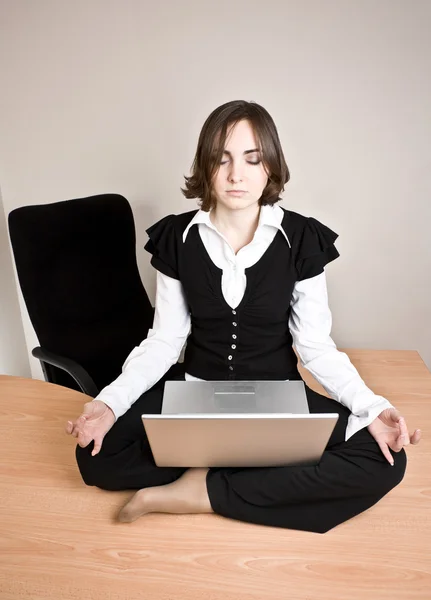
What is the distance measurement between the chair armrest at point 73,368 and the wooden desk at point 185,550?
375mm

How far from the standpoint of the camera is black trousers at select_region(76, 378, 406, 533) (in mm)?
1218

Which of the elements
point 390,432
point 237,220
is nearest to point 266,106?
point 237,220

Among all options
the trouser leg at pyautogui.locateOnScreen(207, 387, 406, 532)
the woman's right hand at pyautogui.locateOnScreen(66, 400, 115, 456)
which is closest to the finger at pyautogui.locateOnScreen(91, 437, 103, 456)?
the woman's right hand at pyautogui.locateOnScreen(66, 400, 115, 456)

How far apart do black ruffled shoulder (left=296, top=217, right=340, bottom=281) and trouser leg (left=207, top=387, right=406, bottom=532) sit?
21.6 inches

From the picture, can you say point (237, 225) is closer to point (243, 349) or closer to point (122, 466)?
point (243, 349)

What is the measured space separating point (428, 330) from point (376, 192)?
69 cm

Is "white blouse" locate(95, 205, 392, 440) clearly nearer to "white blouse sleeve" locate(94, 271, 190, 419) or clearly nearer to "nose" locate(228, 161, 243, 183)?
"white blouse sleeve" locate(94, 271, 190, 419)

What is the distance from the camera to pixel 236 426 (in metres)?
1.10

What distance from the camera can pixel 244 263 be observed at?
1.60 meters

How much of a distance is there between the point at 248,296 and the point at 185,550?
700mm

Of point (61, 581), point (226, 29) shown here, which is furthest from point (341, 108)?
point (61, 581)

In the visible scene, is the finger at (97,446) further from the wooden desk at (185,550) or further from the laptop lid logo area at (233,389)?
the laptop lid logo area at (233,389)

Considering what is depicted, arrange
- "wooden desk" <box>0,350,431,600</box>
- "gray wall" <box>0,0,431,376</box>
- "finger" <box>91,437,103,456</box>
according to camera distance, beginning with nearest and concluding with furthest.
Result: "wooden desk" <box>0,350,431,600</box> < "finger" <box>91,437,103,456</box> < "gray wall" <box>0,0,431,376</box>

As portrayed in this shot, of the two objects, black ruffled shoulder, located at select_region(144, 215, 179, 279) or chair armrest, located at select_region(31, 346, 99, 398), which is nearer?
black ruffled shoulder, located at select_region(144, 215, 179, 279)
